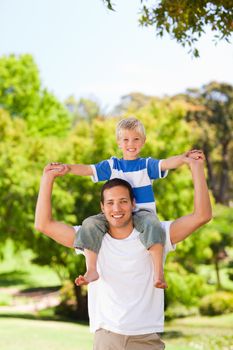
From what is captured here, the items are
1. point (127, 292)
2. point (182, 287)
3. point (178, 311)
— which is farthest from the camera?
point (178, 311)

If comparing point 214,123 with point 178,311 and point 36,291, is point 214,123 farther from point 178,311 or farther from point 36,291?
point 178,311

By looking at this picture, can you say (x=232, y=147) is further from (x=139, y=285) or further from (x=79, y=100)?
(x=139, y=285)

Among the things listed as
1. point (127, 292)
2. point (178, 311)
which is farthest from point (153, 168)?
point (178, 311)

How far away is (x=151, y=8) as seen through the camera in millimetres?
7918

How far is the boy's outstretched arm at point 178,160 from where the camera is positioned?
2.97m

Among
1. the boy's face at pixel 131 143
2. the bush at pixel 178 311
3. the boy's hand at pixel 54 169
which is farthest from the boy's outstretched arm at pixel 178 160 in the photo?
the bush at pixel 178 311

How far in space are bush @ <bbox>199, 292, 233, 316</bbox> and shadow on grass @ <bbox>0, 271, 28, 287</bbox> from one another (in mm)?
10972

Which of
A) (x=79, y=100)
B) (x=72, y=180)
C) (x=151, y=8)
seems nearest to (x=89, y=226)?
(x=151, y=8)

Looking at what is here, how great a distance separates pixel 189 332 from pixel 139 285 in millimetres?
18569

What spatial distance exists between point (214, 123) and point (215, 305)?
77.0 ft

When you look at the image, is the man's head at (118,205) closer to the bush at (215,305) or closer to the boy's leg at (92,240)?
the boy's leg at (92,240)

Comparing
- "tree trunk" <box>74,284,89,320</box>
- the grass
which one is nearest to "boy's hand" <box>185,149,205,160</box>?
the grass

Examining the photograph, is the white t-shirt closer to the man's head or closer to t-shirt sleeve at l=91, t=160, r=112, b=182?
the man's head

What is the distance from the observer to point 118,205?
282cm
